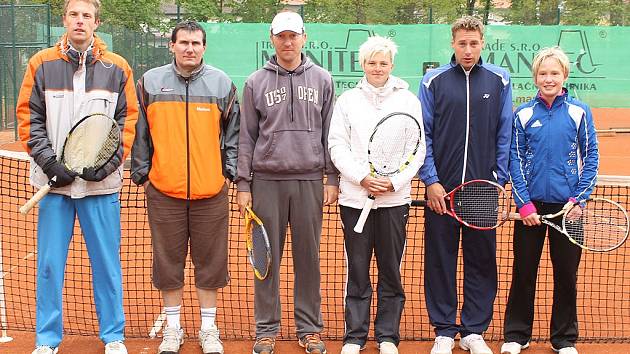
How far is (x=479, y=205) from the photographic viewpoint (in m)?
4.22

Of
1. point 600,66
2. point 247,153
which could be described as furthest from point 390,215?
point 600,66

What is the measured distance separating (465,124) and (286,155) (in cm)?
99

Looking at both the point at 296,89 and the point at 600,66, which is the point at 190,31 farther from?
the point at 600,66

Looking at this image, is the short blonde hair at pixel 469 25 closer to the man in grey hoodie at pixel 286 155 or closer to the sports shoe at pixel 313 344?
the man in grey hoodie at pixel 286 155

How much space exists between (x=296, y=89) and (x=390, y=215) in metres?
0.86

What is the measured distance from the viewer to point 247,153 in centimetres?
429

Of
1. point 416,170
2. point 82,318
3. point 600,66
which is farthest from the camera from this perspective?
point 600,66

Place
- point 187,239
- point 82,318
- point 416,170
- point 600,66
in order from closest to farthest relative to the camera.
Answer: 1. point 416,170
2. point 187,239
3. point 82,318
4. point 600,66

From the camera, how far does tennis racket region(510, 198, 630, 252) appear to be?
13.5 feet

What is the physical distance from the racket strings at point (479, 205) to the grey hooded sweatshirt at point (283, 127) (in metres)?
0.70

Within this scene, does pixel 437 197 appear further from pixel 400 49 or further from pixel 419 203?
pixel 400 49

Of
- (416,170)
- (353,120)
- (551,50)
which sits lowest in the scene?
(416,170)

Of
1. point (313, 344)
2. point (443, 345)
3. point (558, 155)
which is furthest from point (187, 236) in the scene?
point (558, 155)

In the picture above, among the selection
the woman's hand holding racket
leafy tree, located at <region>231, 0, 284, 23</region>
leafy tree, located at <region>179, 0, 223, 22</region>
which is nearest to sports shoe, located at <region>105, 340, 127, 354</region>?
the woman's hand holding racket
